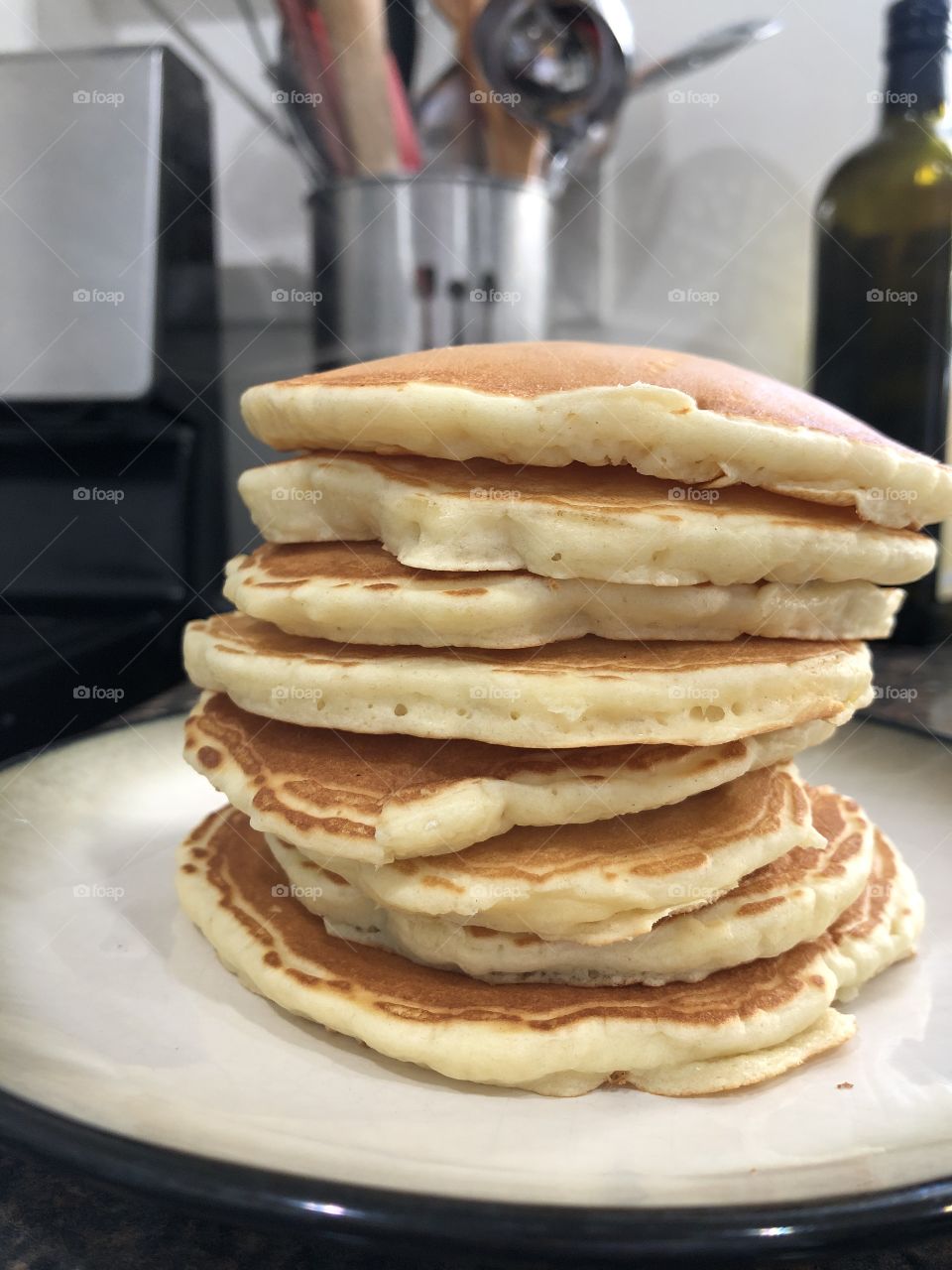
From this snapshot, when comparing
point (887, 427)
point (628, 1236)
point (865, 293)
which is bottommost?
point (628, 1236)

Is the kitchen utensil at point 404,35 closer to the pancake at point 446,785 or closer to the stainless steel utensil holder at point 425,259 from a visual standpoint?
the stainless steel utensil holder at point 425,259

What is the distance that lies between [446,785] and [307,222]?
2.02 meters

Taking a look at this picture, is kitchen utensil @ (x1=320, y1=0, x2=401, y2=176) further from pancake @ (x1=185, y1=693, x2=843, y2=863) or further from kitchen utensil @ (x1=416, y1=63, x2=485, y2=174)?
pancake @ (x1=185, y1=693, x2=843, y2=863)

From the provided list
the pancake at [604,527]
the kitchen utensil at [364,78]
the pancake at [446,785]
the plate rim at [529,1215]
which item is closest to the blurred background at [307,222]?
the kitchen utensil at [364,78]

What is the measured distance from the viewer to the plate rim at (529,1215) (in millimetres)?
562

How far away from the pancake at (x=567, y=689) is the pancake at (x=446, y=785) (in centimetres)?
5

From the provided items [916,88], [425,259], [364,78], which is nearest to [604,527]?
[425,259]

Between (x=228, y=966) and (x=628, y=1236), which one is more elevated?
(x=628, y=1236)

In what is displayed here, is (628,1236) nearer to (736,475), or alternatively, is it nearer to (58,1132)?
(58,1132)

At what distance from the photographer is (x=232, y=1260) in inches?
26.9

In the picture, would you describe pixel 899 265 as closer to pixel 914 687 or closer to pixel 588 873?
pixel 914 687

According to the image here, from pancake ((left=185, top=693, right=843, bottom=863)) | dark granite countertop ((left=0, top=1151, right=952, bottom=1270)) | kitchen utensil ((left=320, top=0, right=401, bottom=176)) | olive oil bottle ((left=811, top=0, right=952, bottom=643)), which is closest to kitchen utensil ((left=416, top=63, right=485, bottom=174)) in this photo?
kitchen utensil ((left=320, top=0, right=401, bottom=176))

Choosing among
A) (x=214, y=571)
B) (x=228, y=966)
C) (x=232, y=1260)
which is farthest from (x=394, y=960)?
(x=214, y=571)

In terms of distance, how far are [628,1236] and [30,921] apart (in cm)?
76
